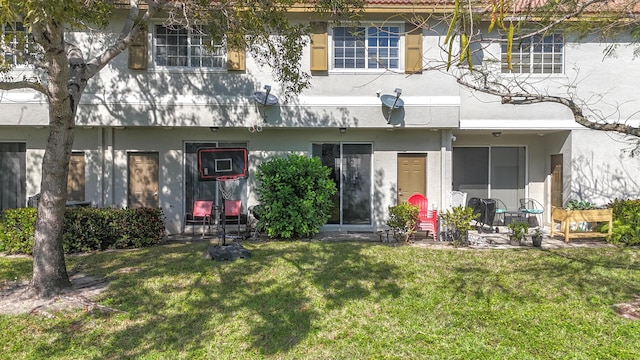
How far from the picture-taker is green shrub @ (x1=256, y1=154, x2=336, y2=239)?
8.72m

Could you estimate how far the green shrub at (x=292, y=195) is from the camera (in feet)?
28.6

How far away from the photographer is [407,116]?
31.7 feet

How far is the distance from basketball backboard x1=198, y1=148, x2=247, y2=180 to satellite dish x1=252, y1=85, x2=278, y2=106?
8.44 feet

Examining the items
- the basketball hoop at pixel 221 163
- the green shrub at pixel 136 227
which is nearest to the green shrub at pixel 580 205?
the basketball hoop at pixel 221 163

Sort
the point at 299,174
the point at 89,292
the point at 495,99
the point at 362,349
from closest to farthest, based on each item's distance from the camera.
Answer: the point at 362,349
the point at 89,292
the point at 299,174
the point at 495,99

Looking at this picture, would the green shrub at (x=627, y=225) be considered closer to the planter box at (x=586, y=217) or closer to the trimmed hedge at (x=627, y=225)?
the trimmed hedge at (x=627, y=225)

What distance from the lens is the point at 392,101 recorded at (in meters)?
9.45

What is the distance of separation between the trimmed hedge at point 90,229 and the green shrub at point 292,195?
264 cm

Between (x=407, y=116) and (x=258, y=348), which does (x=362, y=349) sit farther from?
(x=407, y=116)

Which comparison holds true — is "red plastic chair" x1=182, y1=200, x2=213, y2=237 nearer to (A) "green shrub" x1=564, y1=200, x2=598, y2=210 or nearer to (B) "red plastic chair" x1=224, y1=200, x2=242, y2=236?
(B) "red plastic chair" x1=224, y1=200, x2=242, y2=236

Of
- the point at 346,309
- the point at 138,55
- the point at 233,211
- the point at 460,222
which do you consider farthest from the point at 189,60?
the point at 460,222

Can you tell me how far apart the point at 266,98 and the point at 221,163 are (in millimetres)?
2795

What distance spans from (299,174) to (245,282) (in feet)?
10.9

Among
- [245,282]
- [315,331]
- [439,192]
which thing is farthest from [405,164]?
[315,331]
